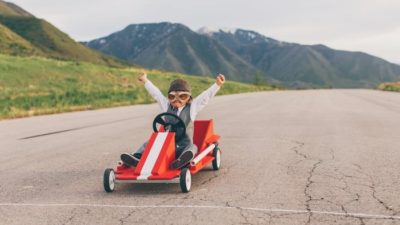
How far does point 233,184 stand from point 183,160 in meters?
0.72

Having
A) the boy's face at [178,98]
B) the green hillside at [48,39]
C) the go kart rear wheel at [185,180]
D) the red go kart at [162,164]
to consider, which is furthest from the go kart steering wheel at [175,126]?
the green hillside at [48,39]

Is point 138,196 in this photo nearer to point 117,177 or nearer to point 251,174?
point 117,177

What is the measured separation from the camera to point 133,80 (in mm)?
60375

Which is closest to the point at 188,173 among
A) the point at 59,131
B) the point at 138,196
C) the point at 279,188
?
the point at 138,196

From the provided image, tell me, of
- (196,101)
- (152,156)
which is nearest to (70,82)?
(196,101)

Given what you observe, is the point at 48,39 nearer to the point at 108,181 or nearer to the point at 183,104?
the point at 183,104

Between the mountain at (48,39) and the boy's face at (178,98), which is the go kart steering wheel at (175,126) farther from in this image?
the mountain at (48,39)

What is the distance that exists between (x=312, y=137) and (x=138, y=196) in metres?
6.42

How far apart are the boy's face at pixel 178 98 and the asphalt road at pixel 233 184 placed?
3.44ft

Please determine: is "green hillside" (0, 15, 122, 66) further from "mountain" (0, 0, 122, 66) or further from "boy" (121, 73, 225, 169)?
"boy" (121, 73, 225, 169)

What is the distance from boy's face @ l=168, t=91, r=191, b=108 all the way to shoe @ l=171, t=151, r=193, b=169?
975 mm

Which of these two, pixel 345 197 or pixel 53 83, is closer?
pixel 345 197

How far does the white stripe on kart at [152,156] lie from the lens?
6.71 metres

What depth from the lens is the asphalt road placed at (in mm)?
5570
